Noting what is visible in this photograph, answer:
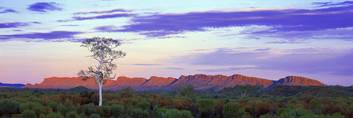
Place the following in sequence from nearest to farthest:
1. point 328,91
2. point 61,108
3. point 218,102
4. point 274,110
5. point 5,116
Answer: point 5,116
point 61,108
point 274,110
point 218,102
point 328,91

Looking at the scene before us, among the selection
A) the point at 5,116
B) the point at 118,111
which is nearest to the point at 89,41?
the point at 118,111

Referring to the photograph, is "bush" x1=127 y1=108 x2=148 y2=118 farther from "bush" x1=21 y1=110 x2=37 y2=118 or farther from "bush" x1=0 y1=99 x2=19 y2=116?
"bush" x1=0 y1=99 x2=19 y2=116

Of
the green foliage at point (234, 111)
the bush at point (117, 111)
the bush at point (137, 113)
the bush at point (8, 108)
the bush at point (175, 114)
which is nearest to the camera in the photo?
the bush at point (175, 114)

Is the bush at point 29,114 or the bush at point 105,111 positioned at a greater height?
the bush at point 29,114

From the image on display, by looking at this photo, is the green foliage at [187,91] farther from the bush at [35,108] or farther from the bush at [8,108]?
the bush at [35,108]

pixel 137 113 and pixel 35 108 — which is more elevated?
pixel 35 108

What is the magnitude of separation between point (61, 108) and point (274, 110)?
59.5 feet

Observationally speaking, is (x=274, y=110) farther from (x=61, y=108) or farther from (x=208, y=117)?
(x=61, y=108)

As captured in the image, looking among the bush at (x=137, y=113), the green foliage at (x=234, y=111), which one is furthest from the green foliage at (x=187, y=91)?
the bush at (x=137, y=113)

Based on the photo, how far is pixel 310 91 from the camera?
128000 millimetres

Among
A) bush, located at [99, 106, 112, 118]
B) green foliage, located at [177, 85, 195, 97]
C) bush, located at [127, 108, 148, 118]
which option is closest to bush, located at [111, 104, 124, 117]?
bush, located at [99, 106, 112, 118]

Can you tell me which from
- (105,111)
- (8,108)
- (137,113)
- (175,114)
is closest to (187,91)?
(105,111)

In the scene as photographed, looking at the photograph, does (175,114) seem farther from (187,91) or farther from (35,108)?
(187,91)

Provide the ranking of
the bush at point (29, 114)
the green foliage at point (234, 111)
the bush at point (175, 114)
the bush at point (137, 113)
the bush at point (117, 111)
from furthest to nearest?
the green foliage at point (234, 111)
the bush at point (117, 111)
the bush at point (137, 113)
the bush at point (175, 114)
the bush at point (29, 114)
